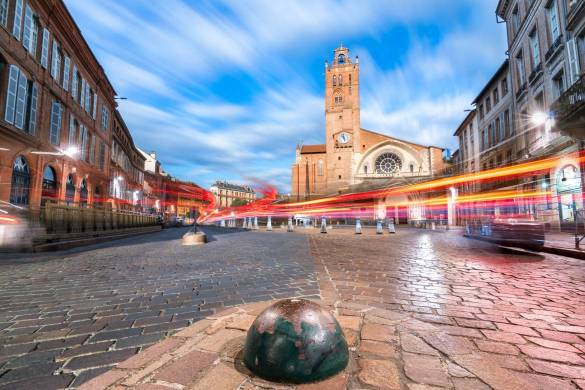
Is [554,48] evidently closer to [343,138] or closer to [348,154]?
[348,154]

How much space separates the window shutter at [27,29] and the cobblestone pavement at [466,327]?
18757 millimetres

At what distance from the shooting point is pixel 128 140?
3953cm

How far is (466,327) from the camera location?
264 cm

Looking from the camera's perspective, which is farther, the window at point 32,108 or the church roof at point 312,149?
the church roof at point 312,149

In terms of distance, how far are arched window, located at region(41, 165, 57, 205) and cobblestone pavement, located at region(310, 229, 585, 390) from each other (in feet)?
60.8

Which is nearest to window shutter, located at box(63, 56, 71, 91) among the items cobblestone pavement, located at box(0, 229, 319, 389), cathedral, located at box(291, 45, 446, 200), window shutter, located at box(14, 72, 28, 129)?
window shutter, located at box(14, 72, 28, 129)

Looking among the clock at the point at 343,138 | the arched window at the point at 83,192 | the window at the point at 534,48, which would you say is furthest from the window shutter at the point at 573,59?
the clock at the point at 343,138

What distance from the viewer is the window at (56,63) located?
56.1ft

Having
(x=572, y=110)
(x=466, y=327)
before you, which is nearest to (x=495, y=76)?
(x=572, y=110)

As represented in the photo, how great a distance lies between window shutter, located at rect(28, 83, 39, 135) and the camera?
14934 millimetres

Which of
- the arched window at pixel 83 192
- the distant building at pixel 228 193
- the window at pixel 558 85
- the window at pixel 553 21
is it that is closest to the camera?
the window at pixel 558 85

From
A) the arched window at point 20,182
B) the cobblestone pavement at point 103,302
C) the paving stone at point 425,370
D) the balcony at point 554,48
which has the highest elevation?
the balcony at point 554,48

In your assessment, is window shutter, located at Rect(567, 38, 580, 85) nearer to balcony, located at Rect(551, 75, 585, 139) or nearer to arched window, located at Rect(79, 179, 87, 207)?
balcony, located at Rect(551, 75, 585, 139)

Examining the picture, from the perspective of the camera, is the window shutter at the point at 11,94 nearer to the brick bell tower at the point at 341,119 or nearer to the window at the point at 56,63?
the window at the point at 56,63
